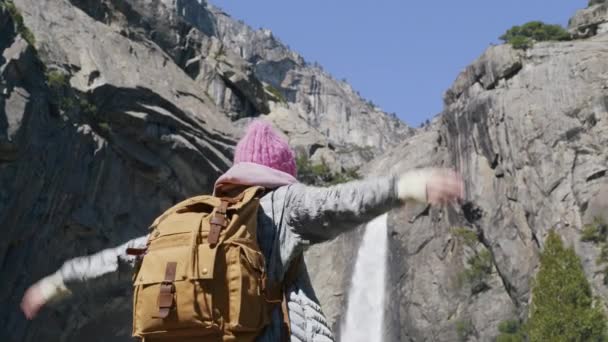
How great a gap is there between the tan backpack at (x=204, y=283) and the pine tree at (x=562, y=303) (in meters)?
25.2

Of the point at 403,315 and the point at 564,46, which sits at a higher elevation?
the point at 564,46

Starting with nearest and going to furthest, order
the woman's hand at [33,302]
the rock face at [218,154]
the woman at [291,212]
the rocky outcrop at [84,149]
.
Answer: the woman at [291,212] → the woman's hand at [33,302] → the rocky outcrop at [84,149] → the rock face at [218,154]

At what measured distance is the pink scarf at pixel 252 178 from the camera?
2.95 meters

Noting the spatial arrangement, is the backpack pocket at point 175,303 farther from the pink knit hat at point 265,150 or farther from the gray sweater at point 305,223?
the pink knit hat at point 265,150

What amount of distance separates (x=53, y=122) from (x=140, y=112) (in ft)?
11.1

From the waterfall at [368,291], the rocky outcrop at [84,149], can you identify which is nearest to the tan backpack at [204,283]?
the rocky outcrop at [84,149]

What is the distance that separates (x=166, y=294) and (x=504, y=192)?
98.1 ft

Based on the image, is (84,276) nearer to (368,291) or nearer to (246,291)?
(246,291)

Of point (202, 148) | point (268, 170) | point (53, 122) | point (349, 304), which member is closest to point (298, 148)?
point (349, 304)

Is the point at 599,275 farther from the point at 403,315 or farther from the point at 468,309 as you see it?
the point at 403,315

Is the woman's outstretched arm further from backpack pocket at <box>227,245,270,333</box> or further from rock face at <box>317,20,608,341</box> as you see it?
rock face at <box>317,20,608,341</box>

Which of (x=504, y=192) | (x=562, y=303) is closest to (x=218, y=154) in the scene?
(x=562, y=303)

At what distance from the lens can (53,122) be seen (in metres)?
19.2

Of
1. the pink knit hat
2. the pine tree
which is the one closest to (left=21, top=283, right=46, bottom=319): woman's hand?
the pink knit hat
